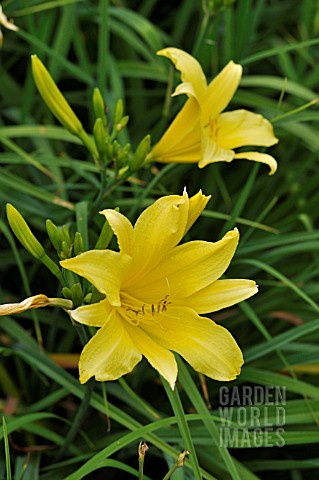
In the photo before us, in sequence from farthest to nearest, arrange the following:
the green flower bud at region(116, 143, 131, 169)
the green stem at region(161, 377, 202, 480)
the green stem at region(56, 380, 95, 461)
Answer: the green flower bud at region(116, 143, 131, 169) → the green stem at region(56, 380, 95, 461) → the green stem at region(161, 377, 202, 480)

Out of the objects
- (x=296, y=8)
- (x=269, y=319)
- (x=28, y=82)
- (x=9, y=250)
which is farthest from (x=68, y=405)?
(x=296, y=8)

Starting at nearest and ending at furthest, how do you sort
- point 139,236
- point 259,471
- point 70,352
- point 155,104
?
point 139,236 → point 259,471 → point 70,352 → point 155,104

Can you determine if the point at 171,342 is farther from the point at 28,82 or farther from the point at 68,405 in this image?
the point at 28,82

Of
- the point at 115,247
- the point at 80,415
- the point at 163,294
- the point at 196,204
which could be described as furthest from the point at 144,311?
the point at 115,247

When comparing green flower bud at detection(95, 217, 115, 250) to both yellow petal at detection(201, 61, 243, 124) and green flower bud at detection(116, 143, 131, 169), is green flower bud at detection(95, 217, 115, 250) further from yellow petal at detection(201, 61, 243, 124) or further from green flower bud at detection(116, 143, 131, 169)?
yellow petal at detection(201, 61, 243, 124)

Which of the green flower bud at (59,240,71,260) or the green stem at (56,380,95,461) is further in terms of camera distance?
the green stem at (56,380,95,461)

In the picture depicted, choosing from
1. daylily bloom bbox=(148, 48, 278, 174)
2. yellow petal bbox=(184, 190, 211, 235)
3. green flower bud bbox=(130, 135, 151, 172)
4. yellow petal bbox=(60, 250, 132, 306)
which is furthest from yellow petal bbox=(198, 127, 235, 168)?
yellow petal bbox=(60, 250, 132, 306)

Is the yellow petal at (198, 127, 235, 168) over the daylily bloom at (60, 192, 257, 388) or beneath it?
over

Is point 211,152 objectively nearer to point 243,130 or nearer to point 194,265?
point 243,130
